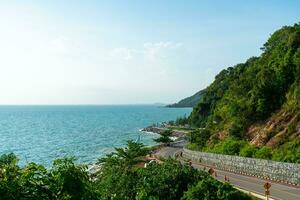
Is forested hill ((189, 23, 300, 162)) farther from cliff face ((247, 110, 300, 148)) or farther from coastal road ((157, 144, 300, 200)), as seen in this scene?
coastal road ((157, 144, 300, 200))

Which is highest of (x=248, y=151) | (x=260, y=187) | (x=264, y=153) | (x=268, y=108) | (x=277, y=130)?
(x=268, y=108)

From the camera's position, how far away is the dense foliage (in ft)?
35.5

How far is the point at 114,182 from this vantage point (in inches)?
1065

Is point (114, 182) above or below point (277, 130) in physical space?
below

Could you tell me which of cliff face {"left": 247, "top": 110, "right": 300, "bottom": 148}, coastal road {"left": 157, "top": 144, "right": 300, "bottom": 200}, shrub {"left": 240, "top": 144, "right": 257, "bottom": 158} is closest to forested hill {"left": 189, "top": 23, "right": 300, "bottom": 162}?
cliff face {"left": 247, "top": 110, "right": 300, "bottom": 148}

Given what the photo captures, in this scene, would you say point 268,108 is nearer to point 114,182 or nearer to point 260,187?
point 260,187

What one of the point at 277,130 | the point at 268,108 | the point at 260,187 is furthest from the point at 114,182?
the point at 268,108

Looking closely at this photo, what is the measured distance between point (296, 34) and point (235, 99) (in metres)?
12.5

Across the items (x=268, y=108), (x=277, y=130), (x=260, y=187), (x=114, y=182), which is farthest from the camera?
(x=268, y=108)

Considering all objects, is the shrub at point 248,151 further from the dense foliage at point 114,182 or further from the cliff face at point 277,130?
the dense foliage at point 114,182

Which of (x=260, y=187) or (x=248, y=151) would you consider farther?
(x=248, y=151)

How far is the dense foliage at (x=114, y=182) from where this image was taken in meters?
10.8

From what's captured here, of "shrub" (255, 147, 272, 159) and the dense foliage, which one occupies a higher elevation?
the dense foliage

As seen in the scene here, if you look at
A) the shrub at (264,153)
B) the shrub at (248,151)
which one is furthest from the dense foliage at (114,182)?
the shrub at (264,153)
